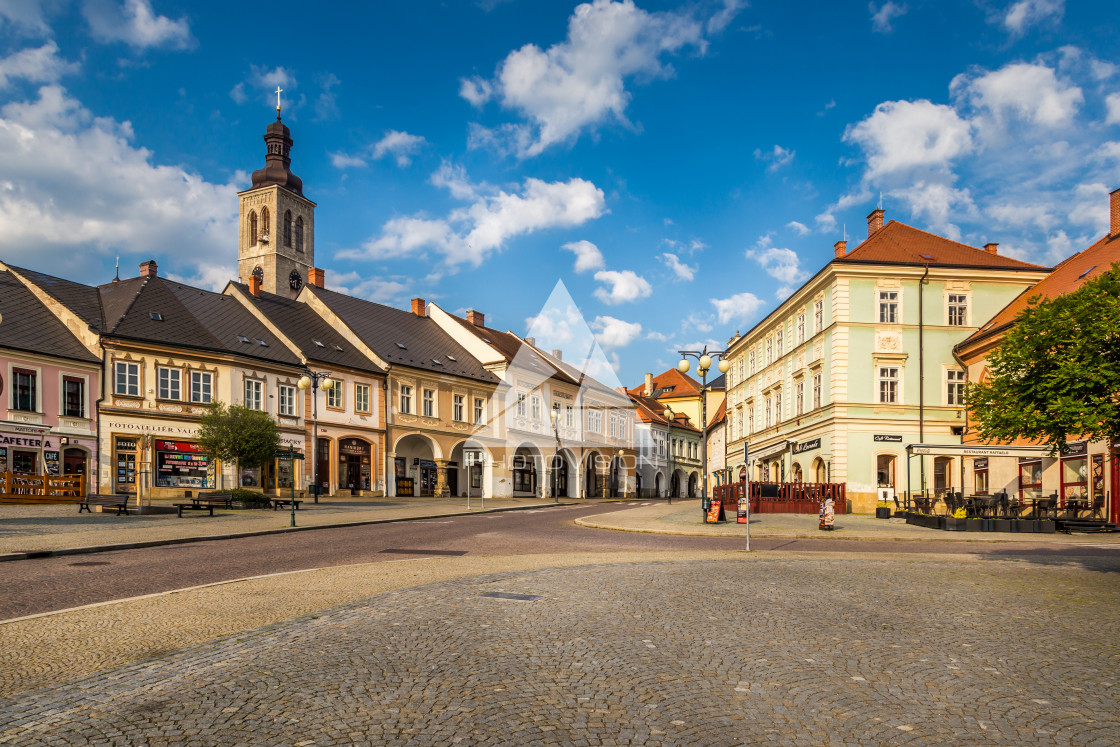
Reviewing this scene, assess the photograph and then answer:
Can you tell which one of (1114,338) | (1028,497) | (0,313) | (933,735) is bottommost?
(1028,497)

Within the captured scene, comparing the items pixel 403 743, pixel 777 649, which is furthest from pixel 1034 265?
pixel 403 743

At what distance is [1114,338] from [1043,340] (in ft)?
3.04

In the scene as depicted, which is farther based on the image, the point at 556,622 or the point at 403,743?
the point at 556,622

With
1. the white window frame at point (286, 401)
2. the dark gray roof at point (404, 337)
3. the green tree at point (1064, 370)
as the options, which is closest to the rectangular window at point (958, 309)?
the green tree at point (1064, 370)

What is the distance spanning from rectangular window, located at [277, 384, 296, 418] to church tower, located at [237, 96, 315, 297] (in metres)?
40.3

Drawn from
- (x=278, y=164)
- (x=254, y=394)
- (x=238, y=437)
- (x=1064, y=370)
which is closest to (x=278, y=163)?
(x=278, y=164)

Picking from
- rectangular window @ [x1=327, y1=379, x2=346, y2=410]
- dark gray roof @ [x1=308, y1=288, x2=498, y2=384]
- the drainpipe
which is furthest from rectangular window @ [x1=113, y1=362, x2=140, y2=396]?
the drainpipe

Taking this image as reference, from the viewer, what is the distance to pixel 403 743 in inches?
186

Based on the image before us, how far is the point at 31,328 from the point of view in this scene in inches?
1431

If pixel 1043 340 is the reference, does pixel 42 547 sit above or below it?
below

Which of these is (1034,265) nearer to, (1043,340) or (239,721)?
(1043,340)

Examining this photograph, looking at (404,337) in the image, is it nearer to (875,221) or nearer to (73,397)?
(73,397)

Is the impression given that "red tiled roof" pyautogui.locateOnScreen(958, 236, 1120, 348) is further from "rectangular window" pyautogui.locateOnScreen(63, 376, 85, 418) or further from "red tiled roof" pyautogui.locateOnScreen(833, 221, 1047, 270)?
"rectangular window" pyautogui.locateOnScreen(63, 376, 85, 418)

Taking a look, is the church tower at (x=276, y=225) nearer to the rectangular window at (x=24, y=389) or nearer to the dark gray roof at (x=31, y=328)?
the dark gray roof at (x=31, y=328)
